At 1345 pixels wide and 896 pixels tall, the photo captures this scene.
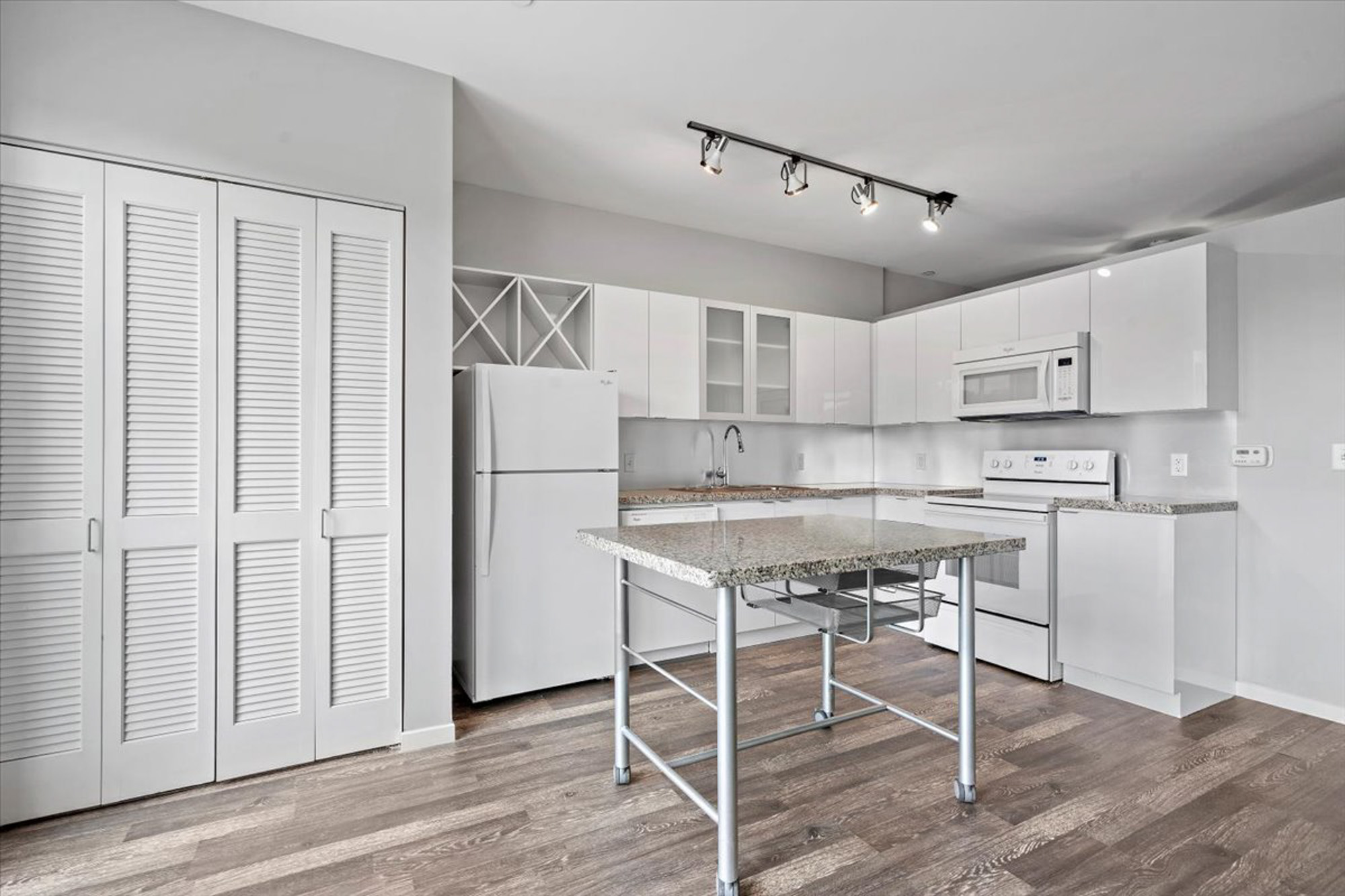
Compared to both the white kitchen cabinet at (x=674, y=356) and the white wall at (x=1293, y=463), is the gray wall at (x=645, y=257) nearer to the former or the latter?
the white kitchen cabinet at (x=674, y=356)

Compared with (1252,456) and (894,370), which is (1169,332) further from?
(894,370)

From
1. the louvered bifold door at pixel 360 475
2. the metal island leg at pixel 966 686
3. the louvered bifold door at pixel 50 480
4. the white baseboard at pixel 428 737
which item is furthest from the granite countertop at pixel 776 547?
the louvered bifold door at pixel 50 480

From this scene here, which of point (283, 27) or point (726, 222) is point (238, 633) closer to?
point (283, 27)

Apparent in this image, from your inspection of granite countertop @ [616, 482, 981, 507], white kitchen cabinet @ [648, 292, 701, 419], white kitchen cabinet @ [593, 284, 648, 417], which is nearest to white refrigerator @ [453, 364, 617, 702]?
granite countertop @ [616, 482, 981, 507]

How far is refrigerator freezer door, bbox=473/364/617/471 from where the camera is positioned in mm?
2955

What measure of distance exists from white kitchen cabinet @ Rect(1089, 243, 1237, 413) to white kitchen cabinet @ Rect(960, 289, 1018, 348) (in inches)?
19.7

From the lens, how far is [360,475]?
2473mm

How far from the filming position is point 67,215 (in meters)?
2.06

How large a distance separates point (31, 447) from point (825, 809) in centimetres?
275

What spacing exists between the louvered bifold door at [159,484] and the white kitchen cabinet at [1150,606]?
3.72 m

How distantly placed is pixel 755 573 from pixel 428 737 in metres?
1.76

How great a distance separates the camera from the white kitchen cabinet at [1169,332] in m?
3.08

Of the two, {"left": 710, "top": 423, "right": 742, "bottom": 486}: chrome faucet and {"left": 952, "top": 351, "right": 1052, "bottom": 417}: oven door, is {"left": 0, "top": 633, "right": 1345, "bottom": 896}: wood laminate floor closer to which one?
{"left": 952, "top": 351, "right": 1052, "bottom": 417}: oven door

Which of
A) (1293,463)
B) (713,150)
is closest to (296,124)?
(713,150)
